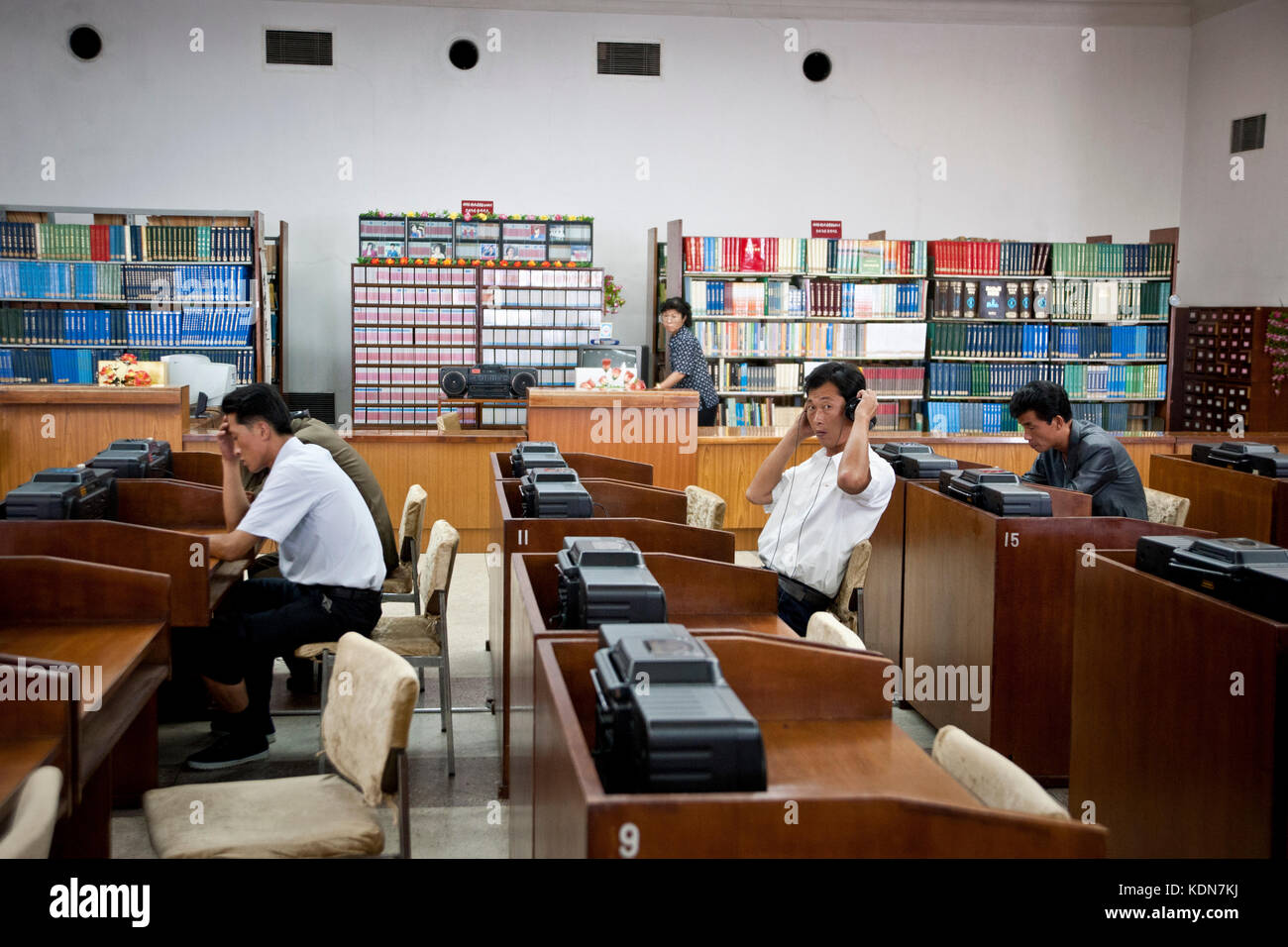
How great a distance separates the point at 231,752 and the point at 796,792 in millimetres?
2968

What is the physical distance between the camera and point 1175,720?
9.39ft

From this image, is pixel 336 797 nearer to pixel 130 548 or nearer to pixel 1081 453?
pixel 130 548

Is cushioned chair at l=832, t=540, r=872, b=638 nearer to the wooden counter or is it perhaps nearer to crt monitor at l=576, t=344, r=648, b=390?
crt monitor at l=576, t=344, r=648, b=390

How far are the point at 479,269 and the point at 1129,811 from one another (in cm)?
827

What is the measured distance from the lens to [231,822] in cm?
260

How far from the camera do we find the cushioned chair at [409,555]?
477 cm

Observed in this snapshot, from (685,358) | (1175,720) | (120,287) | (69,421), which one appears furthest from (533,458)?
(120,287)

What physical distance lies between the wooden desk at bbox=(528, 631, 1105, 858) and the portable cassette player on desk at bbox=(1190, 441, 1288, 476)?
397 cm

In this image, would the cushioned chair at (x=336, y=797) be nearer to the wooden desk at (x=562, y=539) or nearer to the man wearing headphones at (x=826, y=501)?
the wooden desk at (x=562, y=539)

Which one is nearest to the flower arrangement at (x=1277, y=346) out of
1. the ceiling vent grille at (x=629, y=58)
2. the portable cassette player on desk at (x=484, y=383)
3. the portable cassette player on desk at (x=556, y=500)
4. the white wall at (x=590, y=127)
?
the white wall at (x=590, y=127)

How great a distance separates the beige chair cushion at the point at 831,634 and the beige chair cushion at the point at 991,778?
394mm

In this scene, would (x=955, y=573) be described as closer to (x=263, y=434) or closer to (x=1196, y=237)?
(x=263, y=434)

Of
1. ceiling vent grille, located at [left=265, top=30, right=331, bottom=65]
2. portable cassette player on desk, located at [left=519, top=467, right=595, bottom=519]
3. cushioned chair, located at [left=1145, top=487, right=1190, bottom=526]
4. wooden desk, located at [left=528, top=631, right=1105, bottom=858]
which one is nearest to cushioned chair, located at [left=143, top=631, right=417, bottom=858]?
wooden desk, located at [left=528, top=631, right=1105, bottom=858]

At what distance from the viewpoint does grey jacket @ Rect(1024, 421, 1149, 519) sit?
15.1 ft
